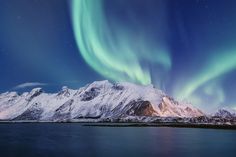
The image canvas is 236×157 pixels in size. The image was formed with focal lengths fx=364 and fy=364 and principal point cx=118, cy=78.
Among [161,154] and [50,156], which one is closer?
[50,156]

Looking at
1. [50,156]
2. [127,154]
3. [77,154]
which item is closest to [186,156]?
[127,154]

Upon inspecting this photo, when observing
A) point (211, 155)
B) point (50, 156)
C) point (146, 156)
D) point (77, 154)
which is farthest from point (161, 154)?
point (50, 156)

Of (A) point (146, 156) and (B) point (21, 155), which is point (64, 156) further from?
(A) point (146, 156)

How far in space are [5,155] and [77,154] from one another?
14571 mm

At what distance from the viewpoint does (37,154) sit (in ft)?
250

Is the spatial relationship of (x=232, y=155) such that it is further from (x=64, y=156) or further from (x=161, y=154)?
(x=64, y=156)

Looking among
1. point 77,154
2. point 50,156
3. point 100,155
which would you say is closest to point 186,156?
point 100,155

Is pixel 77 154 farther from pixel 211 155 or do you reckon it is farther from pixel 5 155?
pixel 211 155

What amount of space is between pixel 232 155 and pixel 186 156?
376 inches

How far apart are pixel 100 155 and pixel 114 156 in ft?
12.7

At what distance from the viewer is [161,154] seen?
258 ft

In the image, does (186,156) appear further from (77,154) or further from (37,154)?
(37,154)

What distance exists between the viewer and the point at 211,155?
75.7 meters

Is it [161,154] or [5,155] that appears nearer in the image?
[5,155]
